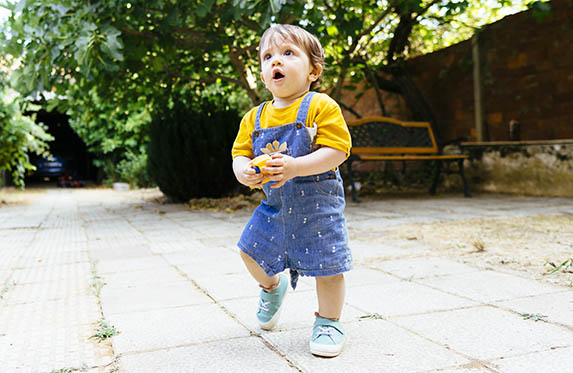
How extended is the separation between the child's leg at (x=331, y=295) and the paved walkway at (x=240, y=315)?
112mm

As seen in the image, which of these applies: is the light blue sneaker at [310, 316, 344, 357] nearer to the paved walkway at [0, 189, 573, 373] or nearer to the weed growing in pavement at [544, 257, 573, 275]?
the paved walkway at [0, 189, 573, 373]

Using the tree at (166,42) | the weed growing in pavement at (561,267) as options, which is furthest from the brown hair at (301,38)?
the tree at (166,42)

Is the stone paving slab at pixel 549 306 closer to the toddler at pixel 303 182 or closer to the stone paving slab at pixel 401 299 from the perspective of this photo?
the stone paving slab at pixel 401 299

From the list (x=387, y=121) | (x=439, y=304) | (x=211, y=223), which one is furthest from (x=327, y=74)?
(x=439, y=304)

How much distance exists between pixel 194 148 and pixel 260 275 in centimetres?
532

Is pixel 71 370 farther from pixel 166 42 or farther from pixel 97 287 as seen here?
pixel 166 42

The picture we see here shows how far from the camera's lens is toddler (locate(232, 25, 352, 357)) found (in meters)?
1.67

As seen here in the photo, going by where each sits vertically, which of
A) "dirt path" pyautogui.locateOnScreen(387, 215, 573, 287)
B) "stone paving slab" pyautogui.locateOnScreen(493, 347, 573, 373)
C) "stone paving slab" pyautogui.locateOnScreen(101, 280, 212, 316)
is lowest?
"dirt path" pyautogui.locateOnScreen(387, 215, 573, 287)

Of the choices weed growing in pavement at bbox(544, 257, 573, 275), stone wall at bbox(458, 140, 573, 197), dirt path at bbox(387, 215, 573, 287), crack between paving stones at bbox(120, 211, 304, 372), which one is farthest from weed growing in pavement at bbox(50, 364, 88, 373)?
stone wall at bbox(458, 140, 573, 197)

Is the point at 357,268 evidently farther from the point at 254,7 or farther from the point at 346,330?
the point at 254,7

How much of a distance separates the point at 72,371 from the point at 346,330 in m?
0.89

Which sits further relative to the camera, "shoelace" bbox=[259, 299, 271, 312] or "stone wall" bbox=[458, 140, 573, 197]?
"stone wall" bbox=[458, 140, 573, 197]

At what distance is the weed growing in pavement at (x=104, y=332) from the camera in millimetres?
1817

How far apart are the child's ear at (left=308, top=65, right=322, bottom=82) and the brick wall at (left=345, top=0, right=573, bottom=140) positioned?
579cm
